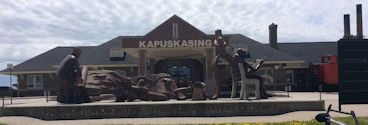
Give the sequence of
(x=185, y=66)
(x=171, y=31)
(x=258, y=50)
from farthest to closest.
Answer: (x=258, y=50)
(x=185, y=66)
(x=171, y=31)

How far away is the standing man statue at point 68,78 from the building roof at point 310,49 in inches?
1245

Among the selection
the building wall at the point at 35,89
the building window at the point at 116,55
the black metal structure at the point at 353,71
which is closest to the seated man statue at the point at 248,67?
the black metal structure at the point at 353,71

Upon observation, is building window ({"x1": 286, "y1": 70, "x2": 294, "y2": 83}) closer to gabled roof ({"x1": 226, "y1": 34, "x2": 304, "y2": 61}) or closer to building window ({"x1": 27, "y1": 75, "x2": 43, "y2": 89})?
gabled roof ({"x1": 226, "y1": 34, "x2": 304, "y2": 61})

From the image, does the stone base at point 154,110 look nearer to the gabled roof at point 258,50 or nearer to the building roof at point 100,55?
the building roof at point 100,55

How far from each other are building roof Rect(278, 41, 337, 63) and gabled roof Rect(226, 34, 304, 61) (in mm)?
3646

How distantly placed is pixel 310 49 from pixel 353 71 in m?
35.3

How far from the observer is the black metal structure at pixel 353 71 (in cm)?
780

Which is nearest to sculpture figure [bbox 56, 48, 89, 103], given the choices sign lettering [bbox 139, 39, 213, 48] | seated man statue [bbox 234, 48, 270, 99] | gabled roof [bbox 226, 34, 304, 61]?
seated man statue [bbox 234, 48, 270, 99]

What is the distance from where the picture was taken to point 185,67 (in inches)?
1447

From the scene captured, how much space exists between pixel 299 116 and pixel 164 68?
25.6m

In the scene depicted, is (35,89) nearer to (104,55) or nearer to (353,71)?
(104,55)

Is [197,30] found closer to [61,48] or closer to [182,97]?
[182,97]

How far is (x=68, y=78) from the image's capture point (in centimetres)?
1312

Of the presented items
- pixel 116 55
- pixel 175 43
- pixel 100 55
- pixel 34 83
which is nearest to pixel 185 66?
pixel 116 55
